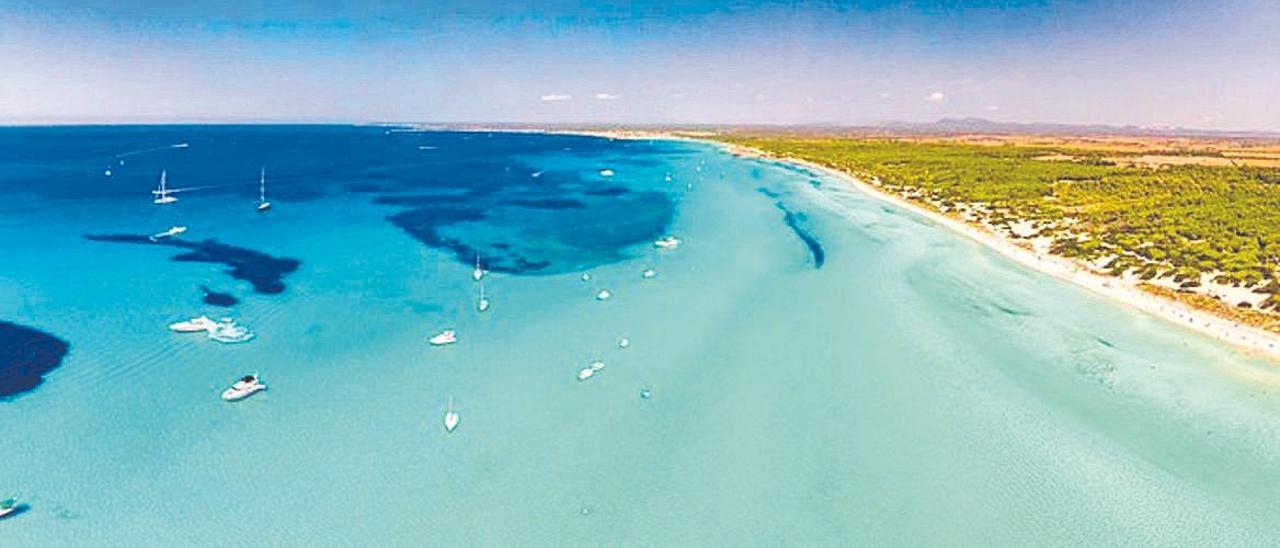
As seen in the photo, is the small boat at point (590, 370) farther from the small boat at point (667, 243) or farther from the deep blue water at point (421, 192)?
the small boat at point (667, 243)

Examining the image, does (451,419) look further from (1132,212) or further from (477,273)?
(1132,212)

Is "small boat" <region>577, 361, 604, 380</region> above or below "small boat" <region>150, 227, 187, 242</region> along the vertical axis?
below

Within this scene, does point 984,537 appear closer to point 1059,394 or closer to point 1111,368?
point 1059,394

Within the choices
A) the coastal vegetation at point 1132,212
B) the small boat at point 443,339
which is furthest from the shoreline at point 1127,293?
the small boat at point 443,339

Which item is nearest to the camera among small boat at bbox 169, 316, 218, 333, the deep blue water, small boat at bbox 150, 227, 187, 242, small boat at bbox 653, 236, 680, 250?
small boat at bbox 169, 316, 218, 333

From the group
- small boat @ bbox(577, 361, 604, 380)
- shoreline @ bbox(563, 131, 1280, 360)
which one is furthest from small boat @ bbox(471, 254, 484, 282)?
shoreline @ bbox(563, 131, 1280, 360)

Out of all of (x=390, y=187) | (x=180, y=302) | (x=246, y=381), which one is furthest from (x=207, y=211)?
(x=246, y=381)

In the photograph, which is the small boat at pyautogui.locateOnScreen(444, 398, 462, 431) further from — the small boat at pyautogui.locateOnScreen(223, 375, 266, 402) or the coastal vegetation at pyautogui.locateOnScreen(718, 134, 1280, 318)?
the coastal vegetation at pyautogui.locateOnScreen(718, 134, 1280, 318)
